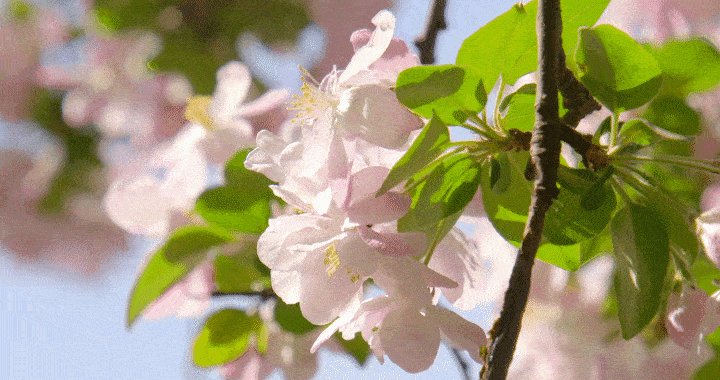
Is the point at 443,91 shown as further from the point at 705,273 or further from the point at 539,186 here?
the point at 705,273

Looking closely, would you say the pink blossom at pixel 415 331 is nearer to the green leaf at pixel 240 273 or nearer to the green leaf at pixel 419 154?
the green leaf at pixel 419 154

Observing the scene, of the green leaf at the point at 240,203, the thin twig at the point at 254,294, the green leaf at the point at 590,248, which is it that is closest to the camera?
the green leaf at the point at 590,248

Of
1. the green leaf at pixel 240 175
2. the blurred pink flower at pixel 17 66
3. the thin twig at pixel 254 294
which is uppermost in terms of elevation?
the green leaf at pixel 240 175

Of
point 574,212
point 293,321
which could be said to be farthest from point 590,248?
point 293,321

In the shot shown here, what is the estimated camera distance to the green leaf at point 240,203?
0.69 meters

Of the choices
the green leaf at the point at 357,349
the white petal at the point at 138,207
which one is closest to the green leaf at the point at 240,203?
the white petal at the point at 138,207

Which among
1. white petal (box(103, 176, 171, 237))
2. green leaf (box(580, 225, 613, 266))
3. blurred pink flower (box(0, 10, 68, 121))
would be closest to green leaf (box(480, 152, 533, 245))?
green leaf (box(580, 225, 613, 266))

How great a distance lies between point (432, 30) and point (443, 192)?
493mm

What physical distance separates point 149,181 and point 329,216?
18.1 inches

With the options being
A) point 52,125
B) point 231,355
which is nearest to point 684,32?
point 231,355

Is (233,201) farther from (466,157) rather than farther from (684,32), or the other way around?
(684,32)

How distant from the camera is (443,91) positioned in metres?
0.45

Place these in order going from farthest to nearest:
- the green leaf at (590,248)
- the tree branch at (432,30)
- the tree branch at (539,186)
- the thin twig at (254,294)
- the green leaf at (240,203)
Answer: the tree branch at (432,30) → the thin twig at (254,294) → the green leaf at (240,203) → the green leaf at (590,248) → the tree branch at (539,186)

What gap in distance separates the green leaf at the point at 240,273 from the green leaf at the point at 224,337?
0.10 ft
